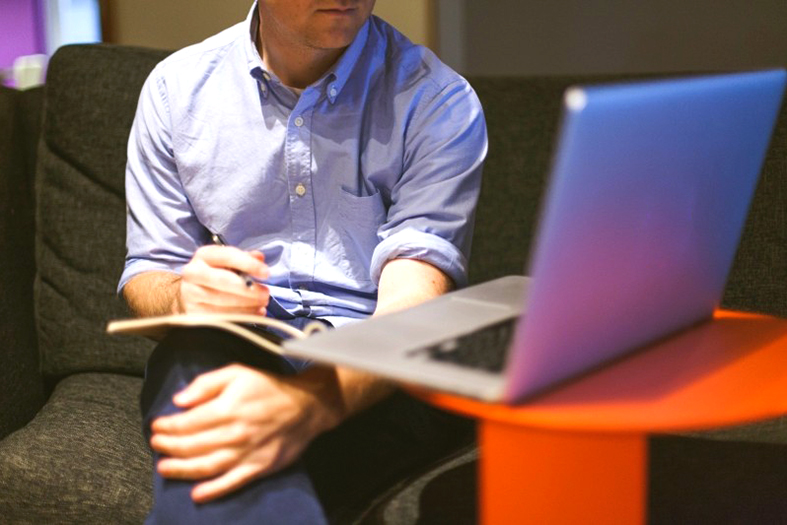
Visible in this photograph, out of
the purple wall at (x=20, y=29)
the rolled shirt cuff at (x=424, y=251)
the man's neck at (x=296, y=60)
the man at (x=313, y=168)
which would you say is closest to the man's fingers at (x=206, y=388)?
the man at (x=313, y=168)

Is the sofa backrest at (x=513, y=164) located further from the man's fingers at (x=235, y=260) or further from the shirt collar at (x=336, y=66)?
the man's fingers at (x=235, y=260)

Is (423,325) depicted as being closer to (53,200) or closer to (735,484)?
(735,484)

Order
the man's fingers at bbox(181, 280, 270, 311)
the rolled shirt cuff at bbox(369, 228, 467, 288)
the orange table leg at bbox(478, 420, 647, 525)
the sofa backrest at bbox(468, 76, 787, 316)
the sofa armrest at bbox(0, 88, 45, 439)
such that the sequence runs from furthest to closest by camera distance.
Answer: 1. the sofa backrest at bbox(468, 76, 787, 316)
2. the sofa armrest at bbox(0, 88, 45, 439)
3. the rolled shirt cuff at bbox(369, 228, 467, 288)
4. the man's fingers at bbox(181, 280, 270, 311)
5. the orange table leg at bbox(478, 420, 647, 525)

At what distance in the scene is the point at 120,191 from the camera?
1.72 meters

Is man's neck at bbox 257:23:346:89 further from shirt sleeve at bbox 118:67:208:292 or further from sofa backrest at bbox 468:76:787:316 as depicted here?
sofa backrest at bbox 468:76:787:316

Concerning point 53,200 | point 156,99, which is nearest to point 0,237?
point 53,200

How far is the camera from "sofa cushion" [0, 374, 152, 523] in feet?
4.22

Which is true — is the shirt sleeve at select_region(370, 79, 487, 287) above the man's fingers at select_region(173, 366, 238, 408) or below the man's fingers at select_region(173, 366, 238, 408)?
above

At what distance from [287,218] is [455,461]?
1.40 ft

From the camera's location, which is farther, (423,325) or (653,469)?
(653,469)

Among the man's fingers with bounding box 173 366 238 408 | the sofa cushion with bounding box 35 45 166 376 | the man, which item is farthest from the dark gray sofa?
the man's fingers with bounding box 173 366 238 408

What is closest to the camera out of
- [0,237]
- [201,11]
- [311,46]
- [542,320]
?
[542,320]

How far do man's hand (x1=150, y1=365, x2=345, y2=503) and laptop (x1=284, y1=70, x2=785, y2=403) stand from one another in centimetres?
11

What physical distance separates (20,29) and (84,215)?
194 centimetres
